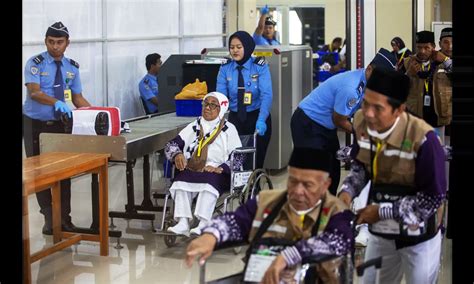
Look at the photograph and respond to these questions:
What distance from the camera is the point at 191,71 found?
5.75 metres

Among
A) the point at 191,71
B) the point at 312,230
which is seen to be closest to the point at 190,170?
the point at 191,71

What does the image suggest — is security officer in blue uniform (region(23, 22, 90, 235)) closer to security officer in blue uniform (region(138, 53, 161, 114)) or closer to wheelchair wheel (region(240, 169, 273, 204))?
security officer in blue uniform (region(138, 53, 161, 114))

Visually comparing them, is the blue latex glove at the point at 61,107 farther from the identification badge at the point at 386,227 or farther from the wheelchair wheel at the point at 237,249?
the identification badge at the point at 386,227

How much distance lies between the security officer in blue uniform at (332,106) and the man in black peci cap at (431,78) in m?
0.15

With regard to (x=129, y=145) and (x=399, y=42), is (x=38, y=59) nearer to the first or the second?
(x=129, y=145)

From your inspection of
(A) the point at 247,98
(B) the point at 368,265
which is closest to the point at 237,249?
(B) the point at 368,265

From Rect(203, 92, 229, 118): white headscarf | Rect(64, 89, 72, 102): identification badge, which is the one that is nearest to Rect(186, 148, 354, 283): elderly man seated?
Rect(203, 92, 229, 118): white headscarf

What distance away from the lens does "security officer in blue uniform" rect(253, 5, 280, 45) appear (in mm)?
4934

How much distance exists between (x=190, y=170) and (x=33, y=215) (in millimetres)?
986

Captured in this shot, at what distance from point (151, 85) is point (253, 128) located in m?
2.03

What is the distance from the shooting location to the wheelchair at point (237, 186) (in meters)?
4.64

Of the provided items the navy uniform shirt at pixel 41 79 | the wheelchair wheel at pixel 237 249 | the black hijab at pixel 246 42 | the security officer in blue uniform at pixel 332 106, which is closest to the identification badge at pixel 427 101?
the security officer in blue uniform at pixel 332 106

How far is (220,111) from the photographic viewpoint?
16.4ft

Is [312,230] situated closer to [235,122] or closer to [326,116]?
[326,116]
